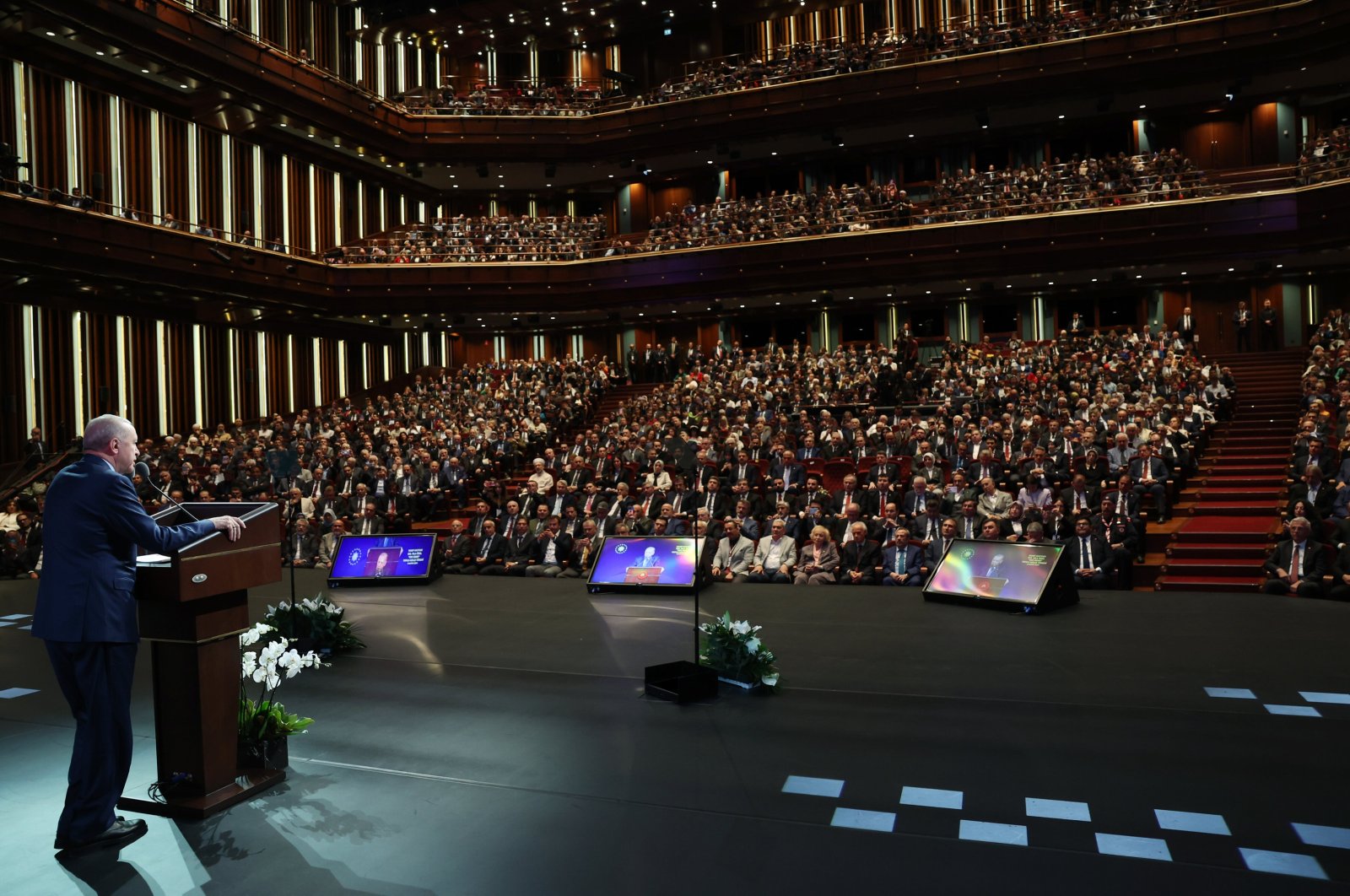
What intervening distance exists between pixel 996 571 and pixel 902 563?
1.53m

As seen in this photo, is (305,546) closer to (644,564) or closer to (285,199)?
(644,564)

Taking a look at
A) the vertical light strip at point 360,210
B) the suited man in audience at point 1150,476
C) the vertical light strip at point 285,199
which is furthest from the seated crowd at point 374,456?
the suited man in audience at point 1150,476

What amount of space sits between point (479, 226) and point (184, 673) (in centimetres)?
1991

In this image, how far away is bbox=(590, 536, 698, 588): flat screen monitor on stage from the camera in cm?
697

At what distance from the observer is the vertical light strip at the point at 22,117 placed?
14960 mm

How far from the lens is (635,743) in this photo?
11.5 feet

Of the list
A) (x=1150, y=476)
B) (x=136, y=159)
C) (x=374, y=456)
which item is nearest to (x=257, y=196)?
(x=136, y=159)

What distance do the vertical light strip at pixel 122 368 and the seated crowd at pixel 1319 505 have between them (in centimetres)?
1753

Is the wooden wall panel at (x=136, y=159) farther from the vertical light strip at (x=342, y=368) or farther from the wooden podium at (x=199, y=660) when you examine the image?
the wooden podium at (x=199, y=660)

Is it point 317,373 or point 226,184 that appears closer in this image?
point 226,184

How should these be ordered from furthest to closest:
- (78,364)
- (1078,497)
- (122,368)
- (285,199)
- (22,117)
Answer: (285,199) → (122,368) → (78,364) → (22,117) → (1078,497)

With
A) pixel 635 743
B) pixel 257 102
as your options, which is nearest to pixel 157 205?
pixel 257 102

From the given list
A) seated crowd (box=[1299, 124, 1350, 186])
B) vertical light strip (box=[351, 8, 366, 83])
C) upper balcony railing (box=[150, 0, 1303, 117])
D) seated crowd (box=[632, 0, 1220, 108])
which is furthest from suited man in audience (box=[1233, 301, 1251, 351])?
vertical light strip (box=[351, 8, 366, 83])

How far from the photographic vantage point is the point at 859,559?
7824 millimetres
